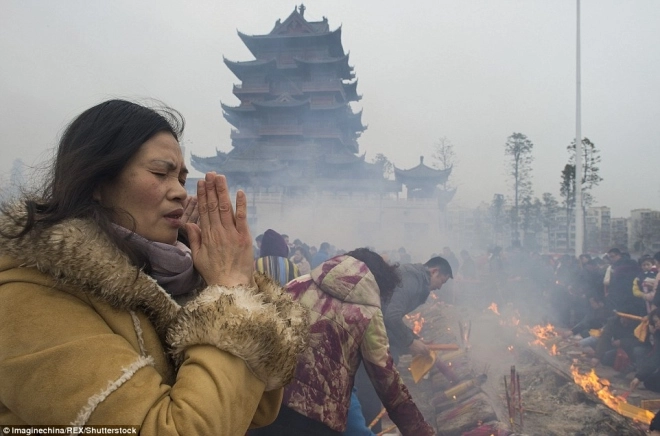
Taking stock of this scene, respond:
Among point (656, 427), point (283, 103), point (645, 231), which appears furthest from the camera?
point (283, 103)

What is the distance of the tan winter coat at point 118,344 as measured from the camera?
0.85m

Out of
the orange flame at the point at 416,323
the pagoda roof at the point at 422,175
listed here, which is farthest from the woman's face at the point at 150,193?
the pagoda roof at the point at 422,175

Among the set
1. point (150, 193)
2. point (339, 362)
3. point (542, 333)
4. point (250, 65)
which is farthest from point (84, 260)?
point (250, 65)

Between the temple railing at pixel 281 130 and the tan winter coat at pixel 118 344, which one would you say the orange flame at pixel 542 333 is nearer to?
the tan winter coat at pixel 118 344

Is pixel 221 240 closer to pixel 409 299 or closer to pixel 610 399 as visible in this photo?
pixel 409 299

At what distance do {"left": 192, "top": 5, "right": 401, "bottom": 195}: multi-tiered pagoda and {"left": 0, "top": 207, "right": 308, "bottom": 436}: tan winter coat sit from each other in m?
24.9

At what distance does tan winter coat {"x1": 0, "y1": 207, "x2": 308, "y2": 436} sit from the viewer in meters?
0.85

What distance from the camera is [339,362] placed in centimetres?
222

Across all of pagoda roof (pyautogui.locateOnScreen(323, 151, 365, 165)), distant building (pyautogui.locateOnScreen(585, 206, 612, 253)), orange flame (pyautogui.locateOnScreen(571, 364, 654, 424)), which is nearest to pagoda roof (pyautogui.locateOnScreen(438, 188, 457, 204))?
pagoda roof (pyautogui.locateOnScreen(323, 151, 365, 165))

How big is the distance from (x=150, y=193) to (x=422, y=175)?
96.9 feet

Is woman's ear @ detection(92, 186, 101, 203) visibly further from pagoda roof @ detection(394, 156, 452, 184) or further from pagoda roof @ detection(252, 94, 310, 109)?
pagoda roof @ detection(394, 156, 452, 184)

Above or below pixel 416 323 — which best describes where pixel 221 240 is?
above

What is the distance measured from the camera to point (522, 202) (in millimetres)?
26328

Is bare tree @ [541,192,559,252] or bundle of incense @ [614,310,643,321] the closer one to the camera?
bundle of incense @ [614,310,643,321]
